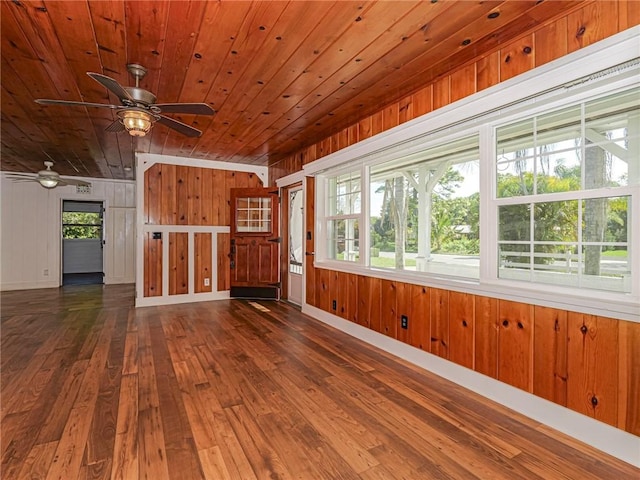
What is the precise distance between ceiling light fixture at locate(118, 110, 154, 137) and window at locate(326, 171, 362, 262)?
2229 millimetres

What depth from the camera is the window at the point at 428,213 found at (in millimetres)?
4020

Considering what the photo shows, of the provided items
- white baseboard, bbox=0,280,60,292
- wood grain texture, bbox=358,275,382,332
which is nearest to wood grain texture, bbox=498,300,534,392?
wood grain texture, bbox=358,275,382,332

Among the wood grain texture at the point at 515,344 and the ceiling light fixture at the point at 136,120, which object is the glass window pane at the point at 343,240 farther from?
the ceiling light fixture at the point at 136,120

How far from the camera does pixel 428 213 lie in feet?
16.4

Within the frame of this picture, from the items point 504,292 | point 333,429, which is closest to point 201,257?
point 333,429

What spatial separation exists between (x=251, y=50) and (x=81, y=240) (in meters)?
9.78

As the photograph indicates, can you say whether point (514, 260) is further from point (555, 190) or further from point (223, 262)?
point (223, 262)

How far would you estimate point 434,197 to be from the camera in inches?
190

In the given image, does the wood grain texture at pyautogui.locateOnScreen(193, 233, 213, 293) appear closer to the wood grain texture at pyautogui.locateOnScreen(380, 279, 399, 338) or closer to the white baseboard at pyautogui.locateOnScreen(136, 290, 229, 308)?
the white baseboard at pyautogui.locateOnScreen(136, 290, 229, 308)

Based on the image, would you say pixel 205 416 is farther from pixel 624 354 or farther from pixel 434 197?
pixel 434 197

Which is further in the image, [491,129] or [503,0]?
[491,129]

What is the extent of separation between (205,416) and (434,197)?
4.07m

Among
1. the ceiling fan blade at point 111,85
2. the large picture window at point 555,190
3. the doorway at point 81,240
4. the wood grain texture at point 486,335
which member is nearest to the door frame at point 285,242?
the large picture window at point 555,190

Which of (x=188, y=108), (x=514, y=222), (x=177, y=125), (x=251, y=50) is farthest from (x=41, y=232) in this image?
(x=514, y=222)
